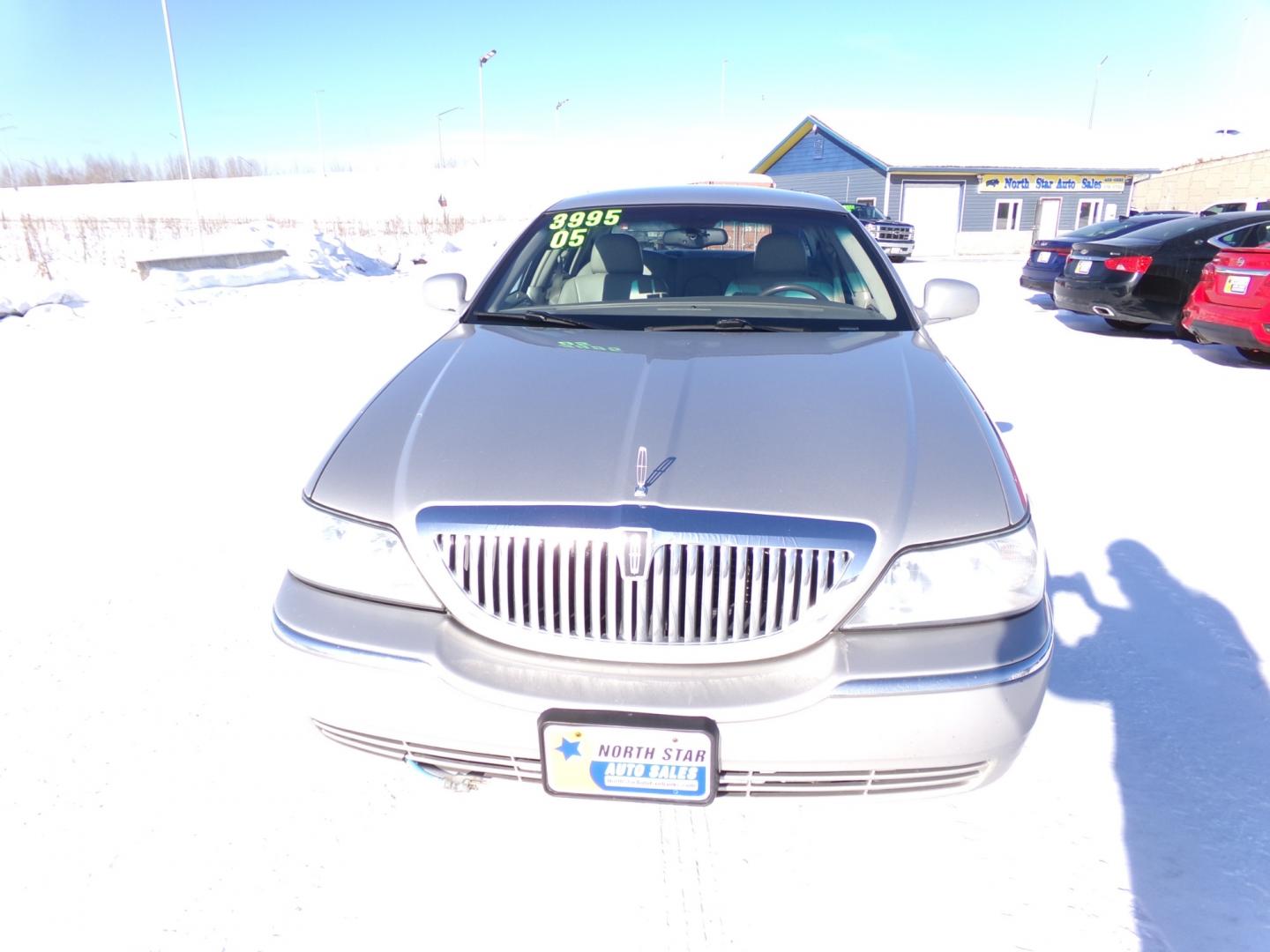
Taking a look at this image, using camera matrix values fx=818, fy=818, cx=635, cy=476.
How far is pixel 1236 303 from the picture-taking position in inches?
290

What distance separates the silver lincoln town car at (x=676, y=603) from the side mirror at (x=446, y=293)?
1475 millimetres

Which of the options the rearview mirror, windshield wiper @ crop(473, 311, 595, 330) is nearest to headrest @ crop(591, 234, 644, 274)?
the rearview mirror

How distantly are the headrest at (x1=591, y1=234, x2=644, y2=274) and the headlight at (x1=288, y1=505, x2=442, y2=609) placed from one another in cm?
187

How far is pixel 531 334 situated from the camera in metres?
2.91

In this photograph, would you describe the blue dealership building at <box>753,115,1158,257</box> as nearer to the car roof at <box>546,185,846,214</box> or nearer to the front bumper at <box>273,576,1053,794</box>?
the car roof at <box>546,185,846,214</box>

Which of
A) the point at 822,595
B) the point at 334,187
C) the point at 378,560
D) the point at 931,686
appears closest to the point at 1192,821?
the point at 931,686

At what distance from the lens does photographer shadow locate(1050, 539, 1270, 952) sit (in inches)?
73.5

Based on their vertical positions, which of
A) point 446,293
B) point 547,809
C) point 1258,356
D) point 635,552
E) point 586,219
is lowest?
point 1258,356

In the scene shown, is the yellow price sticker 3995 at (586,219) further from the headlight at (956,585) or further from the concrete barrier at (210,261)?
the concrete barrier at (210,261)

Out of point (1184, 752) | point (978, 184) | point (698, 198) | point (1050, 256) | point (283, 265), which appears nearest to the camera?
point (1184, 752)

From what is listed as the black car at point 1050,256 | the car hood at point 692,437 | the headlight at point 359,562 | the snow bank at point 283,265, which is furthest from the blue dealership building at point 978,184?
the headlight at point 359,562

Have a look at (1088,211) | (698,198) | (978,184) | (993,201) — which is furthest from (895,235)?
(698,198)

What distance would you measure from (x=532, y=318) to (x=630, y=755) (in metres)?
1.83

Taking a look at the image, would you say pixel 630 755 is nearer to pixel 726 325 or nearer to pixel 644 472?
pixel 644 472
